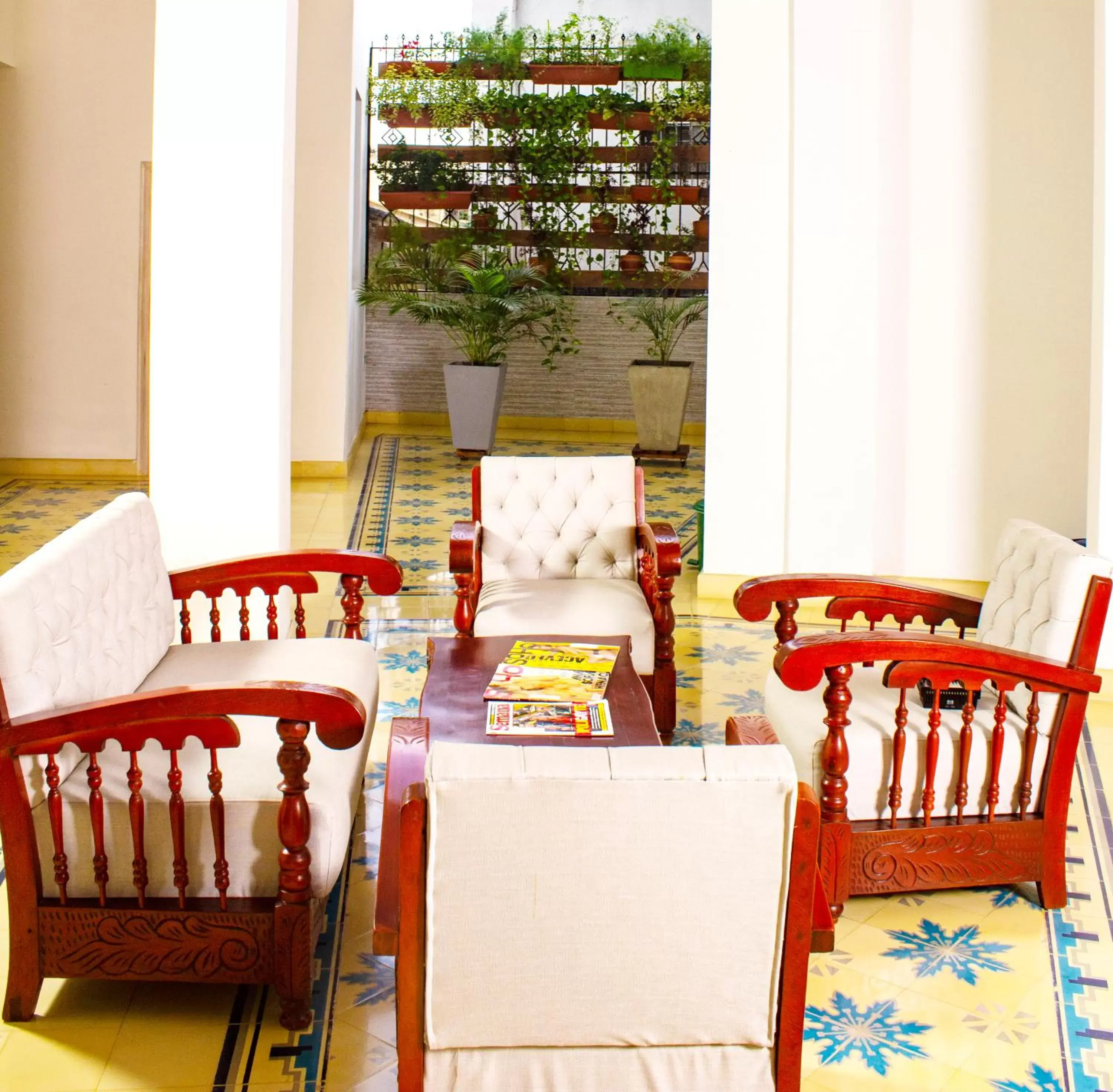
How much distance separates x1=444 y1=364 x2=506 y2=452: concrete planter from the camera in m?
11.4

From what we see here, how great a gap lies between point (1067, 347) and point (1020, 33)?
154 centimetres

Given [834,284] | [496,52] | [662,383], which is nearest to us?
[834,284]

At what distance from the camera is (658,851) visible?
1.96 meters

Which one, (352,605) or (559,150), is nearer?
(352,605)

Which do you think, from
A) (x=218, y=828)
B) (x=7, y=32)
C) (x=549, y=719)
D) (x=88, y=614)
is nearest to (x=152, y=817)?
(x=218, y=828)

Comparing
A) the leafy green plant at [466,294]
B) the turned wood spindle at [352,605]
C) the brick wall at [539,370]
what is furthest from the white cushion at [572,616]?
the brick wall at [539,370]

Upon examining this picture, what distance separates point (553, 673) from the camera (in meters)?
3.82

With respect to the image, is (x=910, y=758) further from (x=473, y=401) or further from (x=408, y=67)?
(x=408, y=67)

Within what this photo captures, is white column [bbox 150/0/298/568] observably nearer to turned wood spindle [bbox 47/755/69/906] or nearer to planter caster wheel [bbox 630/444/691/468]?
turned wood spindle [bbox 47/755/69/906]

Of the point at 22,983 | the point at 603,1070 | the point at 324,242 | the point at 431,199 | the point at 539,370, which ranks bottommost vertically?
the point at 22,983

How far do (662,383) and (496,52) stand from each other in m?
3.98

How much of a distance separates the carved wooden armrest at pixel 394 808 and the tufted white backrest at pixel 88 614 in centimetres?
71

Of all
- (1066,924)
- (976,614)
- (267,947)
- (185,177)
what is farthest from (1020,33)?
(267,947)

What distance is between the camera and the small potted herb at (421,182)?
1292cm
